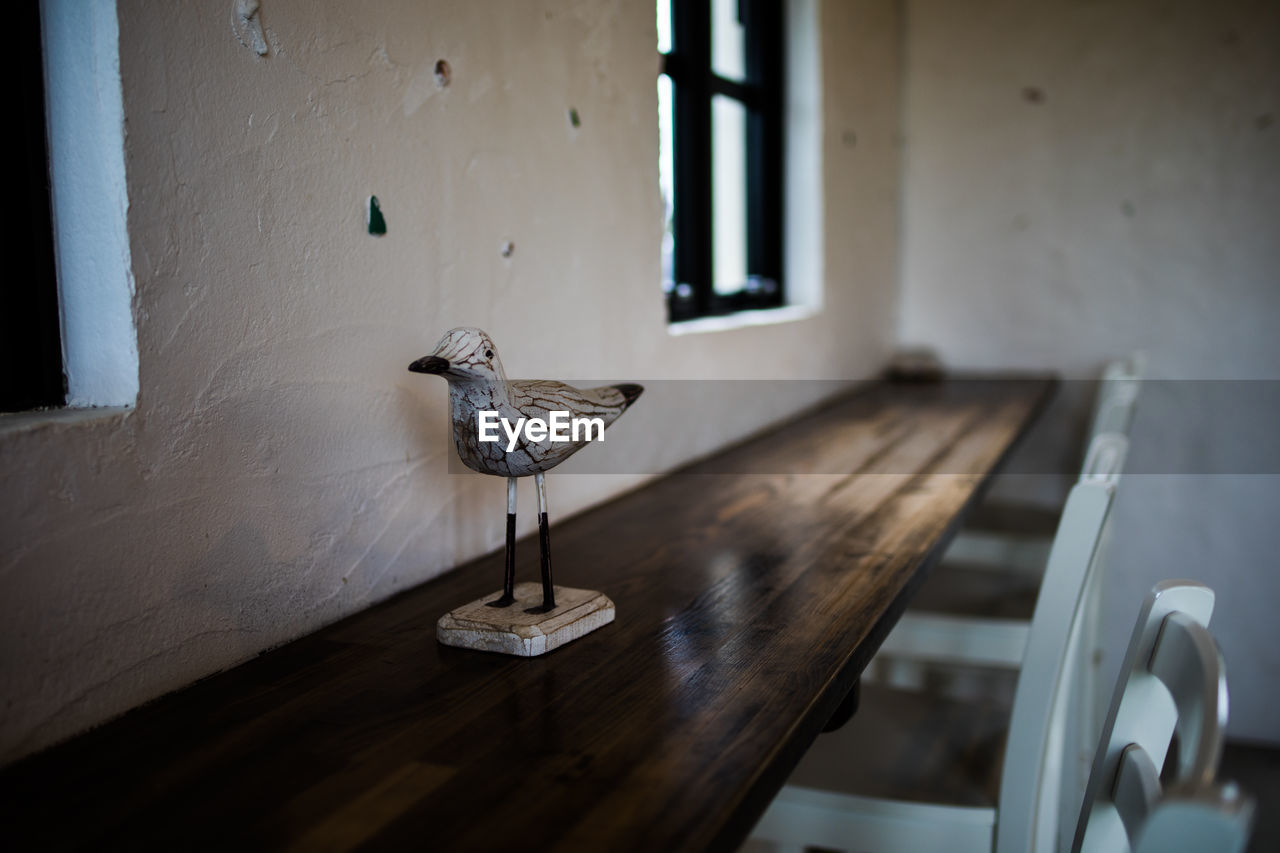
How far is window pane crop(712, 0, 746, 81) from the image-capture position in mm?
2418

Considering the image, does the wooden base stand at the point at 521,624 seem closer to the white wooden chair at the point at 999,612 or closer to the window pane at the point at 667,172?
the white wooden chair at the point at 999,612

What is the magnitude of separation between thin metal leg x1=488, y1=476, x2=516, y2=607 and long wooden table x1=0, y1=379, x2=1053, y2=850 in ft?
0.25

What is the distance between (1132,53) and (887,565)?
8.94 feet

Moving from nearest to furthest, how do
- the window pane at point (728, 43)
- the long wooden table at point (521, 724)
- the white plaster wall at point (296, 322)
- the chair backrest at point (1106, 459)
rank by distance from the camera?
the long wooden table at point (521, 724) < the white plaster wall at point (296, 322) < the chair backrest at point (1106, 459) < the window pane at point (728, 43)

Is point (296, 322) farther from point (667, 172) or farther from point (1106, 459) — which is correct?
point (667, 172)

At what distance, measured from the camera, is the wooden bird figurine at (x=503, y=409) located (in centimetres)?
91

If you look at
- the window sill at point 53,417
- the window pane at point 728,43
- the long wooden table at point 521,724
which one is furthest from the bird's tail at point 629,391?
the window pane at point 728,43

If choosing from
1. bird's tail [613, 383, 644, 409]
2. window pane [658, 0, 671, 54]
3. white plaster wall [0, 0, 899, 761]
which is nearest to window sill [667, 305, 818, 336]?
white plaster wall [0, 0, 899, 761]

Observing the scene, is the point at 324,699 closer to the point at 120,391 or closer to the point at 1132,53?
the point at 120,391

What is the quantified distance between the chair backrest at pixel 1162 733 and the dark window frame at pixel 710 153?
1377mm

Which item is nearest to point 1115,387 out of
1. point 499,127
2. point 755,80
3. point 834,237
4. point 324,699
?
point 834,237

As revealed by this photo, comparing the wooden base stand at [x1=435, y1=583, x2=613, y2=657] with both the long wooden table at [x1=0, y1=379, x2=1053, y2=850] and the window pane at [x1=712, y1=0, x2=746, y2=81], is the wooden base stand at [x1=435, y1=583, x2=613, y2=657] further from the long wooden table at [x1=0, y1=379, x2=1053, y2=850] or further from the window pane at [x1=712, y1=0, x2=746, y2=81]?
the window pane at [x1=712, y1=0, x2=746, y2=81]

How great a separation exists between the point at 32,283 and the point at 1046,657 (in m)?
1.15

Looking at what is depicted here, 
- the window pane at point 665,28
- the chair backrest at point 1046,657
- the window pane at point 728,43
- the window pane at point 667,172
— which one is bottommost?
the chair backrest at point 1046,657
